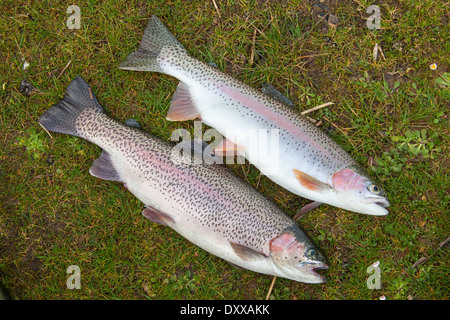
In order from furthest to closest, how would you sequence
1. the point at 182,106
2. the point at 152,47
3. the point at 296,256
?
1. the point at 152,47
2. the point at 182,106
3. the point at 296,256

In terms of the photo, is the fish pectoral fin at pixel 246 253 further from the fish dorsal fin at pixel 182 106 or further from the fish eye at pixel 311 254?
the fish dorsal fin at pixel 182 106

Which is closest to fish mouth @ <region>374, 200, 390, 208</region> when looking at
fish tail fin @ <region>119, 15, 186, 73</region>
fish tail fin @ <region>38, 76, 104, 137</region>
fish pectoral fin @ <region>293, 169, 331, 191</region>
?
fish pectoral fin @ <region>293, 169, 331, 191</region>

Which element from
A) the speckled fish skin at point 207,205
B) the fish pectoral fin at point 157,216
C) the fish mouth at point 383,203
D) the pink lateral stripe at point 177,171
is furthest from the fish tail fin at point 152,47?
the fish mouth at point 383,203

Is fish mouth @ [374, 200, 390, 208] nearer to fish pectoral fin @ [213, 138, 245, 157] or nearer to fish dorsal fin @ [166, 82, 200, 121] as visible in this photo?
fish pectoral fin @ [213, 138, 245, 157]

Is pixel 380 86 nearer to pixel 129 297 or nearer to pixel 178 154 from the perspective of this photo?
pixel 178 154

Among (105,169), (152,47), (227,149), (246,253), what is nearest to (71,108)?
(105,169)

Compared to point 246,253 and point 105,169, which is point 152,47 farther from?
point 246,253
